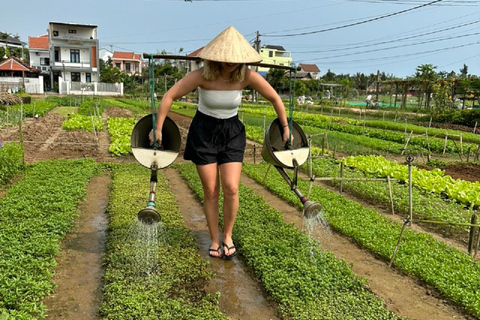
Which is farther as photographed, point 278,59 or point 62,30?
point 278,59

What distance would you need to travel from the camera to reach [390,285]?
11.9 feet

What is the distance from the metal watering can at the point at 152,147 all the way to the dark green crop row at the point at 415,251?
89.1 inches

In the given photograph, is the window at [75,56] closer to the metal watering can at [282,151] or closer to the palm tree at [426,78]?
the palm tree at [426,78]

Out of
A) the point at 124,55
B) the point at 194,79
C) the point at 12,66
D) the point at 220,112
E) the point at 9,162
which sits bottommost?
the point at 9,162

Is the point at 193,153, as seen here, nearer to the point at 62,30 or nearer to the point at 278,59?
the point at 62,30

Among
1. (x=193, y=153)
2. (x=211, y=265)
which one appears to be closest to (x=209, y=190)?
(x=193, y=153)

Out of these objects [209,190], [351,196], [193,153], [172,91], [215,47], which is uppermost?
[215,47]

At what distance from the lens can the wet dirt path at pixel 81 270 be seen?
10.1 feet

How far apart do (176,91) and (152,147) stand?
0.60 metres

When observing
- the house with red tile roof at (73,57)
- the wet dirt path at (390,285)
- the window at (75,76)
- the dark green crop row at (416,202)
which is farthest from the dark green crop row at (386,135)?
the window at (75,76)

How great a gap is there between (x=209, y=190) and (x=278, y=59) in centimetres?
7032

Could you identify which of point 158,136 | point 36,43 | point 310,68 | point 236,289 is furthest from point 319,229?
point 310,68

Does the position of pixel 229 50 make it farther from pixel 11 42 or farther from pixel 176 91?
pixel 11 42

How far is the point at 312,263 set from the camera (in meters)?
3.77
